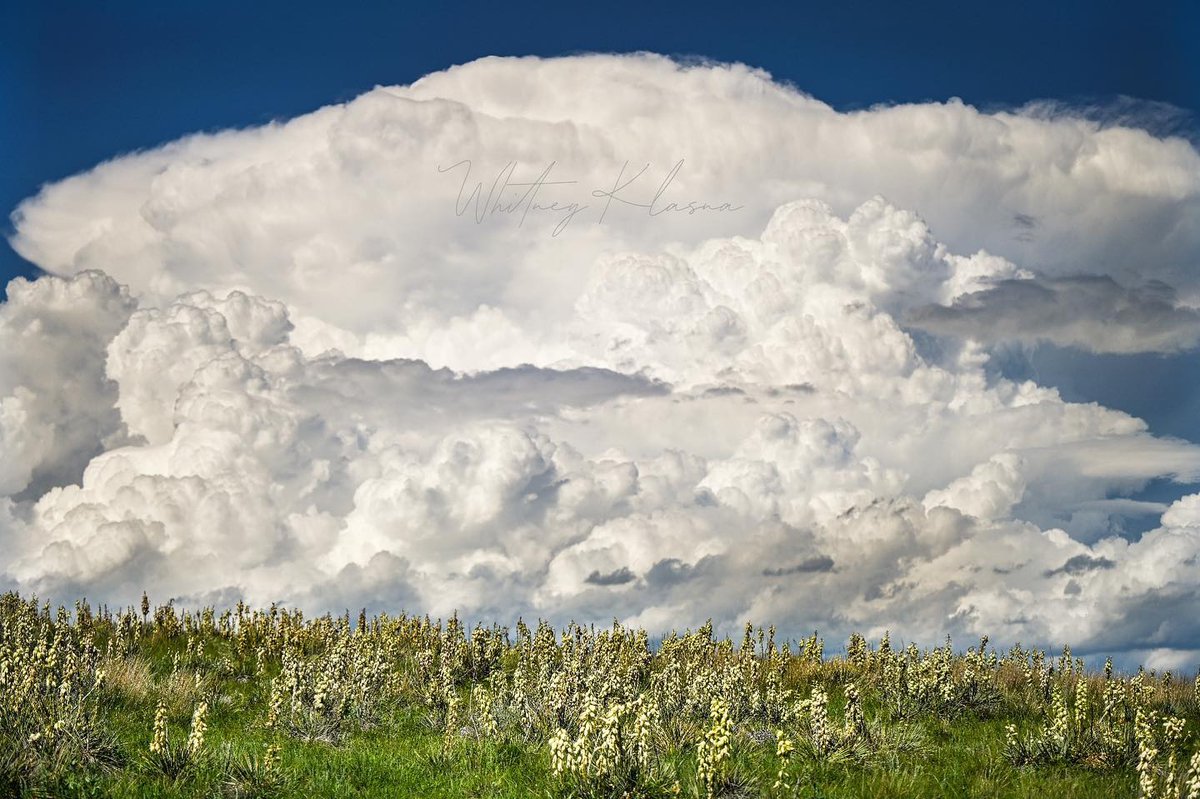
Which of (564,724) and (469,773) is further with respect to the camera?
(564,724)

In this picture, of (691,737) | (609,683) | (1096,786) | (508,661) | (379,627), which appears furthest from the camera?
(379,627)

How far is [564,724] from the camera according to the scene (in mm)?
18875

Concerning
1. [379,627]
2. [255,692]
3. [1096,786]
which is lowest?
[1096,786]

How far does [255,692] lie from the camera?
24.3 m

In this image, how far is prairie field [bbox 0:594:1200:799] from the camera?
1384cm

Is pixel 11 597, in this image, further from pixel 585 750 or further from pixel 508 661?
pixel 585 750

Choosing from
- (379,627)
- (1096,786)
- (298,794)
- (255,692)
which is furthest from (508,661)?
(1096,786)

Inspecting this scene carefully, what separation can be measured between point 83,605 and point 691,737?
23.8m

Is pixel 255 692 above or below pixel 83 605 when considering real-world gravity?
below

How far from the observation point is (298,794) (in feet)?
47.3

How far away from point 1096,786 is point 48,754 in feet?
54.2

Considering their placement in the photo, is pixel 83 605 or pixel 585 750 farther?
pixel 83 605

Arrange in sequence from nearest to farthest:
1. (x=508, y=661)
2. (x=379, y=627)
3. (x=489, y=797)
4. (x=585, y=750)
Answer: (x=585, y=750)
(x=489, y=797)
(x=508, y=661)
(x=379, y=627)

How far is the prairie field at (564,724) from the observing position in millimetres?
13836
